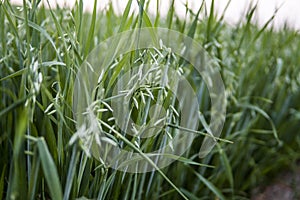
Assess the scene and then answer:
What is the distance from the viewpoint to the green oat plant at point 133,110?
600mm

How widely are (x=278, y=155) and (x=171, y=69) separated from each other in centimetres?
69

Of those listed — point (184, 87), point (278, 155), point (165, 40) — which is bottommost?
point (278, 155)

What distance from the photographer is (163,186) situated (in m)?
0.97

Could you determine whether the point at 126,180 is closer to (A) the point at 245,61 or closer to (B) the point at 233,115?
(B) the point at 233,115

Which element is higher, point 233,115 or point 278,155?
point 233,115

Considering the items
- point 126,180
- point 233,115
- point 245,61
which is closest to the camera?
point 126,180

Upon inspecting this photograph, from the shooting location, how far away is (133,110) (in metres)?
0.72

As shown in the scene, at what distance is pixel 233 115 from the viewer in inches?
44.6

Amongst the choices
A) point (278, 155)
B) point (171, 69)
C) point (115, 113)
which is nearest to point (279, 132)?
point (278, 155)

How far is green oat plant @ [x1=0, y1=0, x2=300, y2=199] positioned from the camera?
60 cm

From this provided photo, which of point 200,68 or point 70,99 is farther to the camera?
point 200,68

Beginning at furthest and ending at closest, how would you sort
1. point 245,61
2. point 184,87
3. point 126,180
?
point 245,61 < point 184,87 < point 126,180

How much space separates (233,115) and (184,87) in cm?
A: 20

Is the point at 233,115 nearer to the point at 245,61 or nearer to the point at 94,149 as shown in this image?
the point at 245,61
